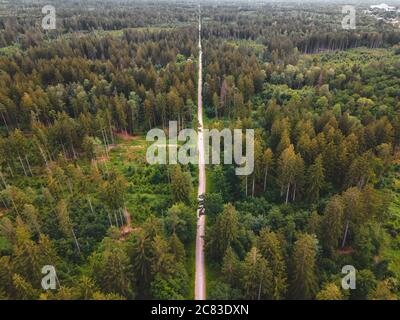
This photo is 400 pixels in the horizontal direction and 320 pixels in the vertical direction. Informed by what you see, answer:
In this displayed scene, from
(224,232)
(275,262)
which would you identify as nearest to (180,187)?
(224,232)

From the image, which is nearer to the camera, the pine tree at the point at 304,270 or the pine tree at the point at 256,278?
the pine tree at the point at 256,278

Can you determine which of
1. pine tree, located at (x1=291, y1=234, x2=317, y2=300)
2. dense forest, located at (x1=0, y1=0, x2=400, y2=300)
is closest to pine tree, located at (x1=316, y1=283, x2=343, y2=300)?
dense forest, located at (x1=0, y1=0, x2=400, y2=300)

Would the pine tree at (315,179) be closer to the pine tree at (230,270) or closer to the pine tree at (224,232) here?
the pine tree at (224,232)

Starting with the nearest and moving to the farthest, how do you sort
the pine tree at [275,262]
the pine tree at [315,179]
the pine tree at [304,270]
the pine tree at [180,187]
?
1. the pine tree at [304,270]
2. the pine tree at [275,262]
3. the pine tree at [180,187]
4. the pine tree at [315,179]

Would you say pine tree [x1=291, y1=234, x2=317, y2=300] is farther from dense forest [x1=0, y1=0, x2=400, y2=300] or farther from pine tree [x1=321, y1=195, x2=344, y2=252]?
pine tree [x1=321, y1=195, x2=344, y2=252]

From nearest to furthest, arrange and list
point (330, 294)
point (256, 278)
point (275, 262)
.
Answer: point (330, 294) < point (256, 278) < point (275, 262)

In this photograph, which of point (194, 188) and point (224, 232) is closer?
point (224, 232)

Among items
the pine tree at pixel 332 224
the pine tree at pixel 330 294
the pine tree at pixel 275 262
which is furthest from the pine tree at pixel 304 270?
the pine tree at pixel 332 224

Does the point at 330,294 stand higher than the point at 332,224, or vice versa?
the point at 332,224

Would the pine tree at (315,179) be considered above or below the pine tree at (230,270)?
above

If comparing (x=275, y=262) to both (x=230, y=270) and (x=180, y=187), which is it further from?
(x=180, y=187)
